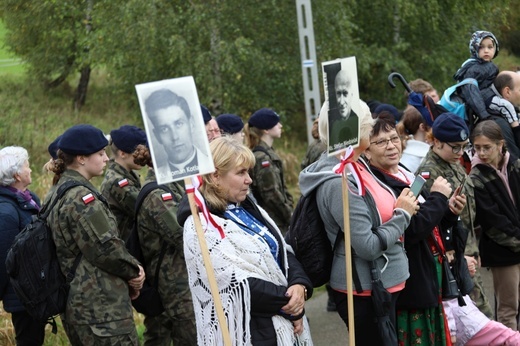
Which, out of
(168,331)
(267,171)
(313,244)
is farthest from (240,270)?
(267,171)

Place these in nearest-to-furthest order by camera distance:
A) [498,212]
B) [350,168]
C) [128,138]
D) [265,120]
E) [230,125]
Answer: [350,168]
[128,138]
[498,212]
[230,125]
[265,120]

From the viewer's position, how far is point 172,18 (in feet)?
43.2

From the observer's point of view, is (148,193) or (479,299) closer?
(148,193)

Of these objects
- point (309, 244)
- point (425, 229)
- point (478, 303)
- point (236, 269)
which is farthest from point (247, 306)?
point (478, 303)

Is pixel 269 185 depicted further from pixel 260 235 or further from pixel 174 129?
pixel 174 129

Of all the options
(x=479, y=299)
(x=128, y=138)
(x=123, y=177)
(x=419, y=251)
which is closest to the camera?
(x=419, y=251)

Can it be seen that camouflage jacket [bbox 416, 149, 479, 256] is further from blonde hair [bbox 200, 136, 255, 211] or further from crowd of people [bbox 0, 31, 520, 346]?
blonde hair [bbox 200, 136, 255, 211]

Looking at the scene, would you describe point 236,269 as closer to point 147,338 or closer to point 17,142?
point 147,338

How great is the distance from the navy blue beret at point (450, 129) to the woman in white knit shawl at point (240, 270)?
170 centimetres

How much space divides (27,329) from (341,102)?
300 cm

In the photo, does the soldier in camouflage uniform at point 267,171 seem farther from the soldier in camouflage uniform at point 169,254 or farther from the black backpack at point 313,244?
the black backpack at point 313,244

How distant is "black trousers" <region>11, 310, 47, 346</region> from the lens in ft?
20.4

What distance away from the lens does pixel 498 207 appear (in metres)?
6.59

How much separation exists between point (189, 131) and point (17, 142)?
9.54 m
